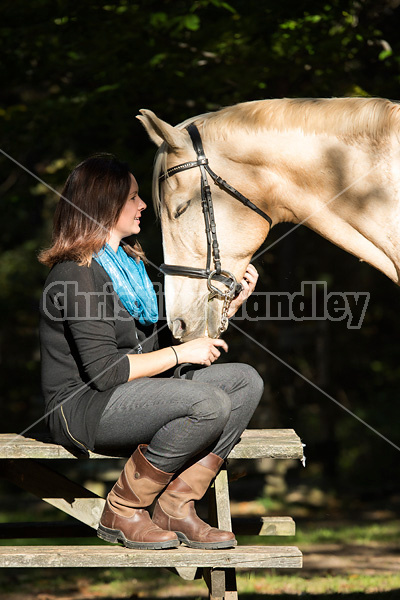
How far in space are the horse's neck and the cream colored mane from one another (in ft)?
0.13

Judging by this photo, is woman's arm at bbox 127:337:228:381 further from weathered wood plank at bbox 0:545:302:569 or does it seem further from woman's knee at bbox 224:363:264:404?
weathered wood plank at bbox 0:545:302:569

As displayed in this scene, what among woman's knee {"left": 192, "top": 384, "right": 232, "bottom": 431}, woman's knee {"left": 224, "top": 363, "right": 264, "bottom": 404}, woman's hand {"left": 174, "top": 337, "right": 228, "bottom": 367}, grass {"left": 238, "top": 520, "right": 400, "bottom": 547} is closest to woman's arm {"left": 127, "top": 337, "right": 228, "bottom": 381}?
woman's hand {"left": 174, "top": 337, "right": 228, "bottom": 367}

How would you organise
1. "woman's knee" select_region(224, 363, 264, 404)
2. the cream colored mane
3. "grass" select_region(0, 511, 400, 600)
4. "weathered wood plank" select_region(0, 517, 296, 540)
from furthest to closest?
"grass" select_region(0, 511, 400, 600)
"weathered wood plank" select_region(0, 517, 296, 540)
"woman's knee" select_region(224, 363, 264, 404)
the cream colored mane

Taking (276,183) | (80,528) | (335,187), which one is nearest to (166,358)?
(276,183)

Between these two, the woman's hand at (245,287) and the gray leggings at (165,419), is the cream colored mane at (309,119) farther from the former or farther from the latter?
the gray leggings at (165,419)

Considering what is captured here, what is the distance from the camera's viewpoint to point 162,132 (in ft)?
9.09

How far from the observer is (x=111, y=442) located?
2617 millimetres

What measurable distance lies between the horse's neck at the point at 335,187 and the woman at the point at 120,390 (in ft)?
2.04

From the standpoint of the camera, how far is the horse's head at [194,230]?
9.52 feet

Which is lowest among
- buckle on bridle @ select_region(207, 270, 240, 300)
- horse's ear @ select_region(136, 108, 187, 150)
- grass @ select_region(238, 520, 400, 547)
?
grass @ select_region(238, 520, 400, 547)

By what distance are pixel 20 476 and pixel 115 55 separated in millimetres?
3060

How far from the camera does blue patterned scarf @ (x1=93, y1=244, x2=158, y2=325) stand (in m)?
2.73

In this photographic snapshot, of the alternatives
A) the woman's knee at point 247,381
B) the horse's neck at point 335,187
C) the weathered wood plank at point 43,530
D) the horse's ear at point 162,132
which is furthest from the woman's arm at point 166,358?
the weathered wood plank at point 43,530

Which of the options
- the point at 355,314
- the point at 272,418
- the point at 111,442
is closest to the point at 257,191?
the point at 111,442
